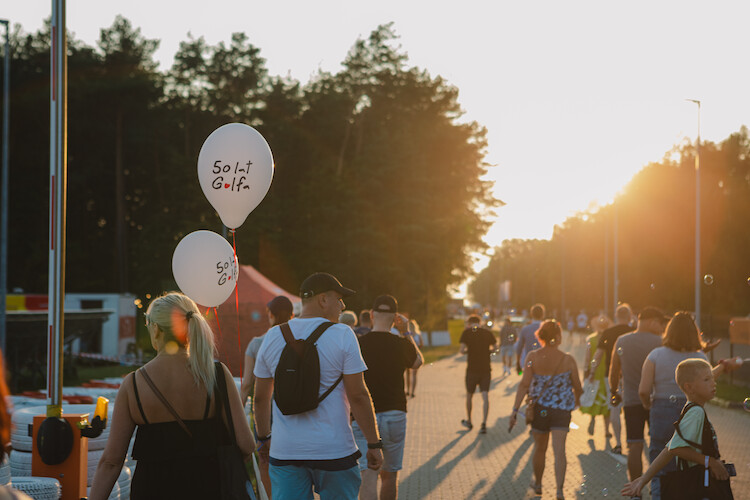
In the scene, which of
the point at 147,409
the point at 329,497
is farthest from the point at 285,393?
the point at 147,409

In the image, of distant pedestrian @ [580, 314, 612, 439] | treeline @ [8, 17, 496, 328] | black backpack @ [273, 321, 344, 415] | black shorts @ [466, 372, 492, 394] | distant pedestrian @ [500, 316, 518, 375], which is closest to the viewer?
black backpack @ [273, 321, 344, 415]

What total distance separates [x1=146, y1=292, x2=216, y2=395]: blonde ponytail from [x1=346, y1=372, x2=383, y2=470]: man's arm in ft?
Answer: 3.44

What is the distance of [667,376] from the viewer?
24.5 ft

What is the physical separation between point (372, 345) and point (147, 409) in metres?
3.47

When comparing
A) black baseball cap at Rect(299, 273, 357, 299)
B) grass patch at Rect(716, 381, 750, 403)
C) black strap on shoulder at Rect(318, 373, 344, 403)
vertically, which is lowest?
grass patch at Rect(716, 381, 750, 403)

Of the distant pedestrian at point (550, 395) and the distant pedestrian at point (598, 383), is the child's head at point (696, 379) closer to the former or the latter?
the distant pedestrian at point (550, 395)

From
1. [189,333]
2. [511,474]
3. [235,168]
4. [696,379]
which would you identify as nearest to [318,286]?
[189,333]

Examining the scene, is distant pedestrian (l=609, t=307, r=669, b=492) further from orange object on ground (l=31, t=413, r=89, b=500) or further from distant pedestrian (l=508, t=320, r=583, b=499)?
orange object on ground (l=31, t=413, r=89, b=500)

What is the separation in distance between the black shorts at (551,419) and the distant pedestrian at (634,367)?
1.74ft

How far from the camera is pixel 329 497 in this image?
5.11 metres

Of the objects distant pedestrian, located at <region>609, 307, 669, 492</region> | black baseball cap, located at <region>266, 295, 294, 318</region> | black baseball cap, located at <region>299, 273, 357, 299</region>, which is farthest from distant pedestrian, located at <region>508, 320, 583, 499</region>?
black baseball cap, located at <region>299, 273, 357, 299</region>

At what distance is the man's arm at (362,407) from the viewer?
16.6 ft

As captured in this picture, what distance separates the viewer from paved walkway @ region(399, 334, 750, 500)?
31.2 feet

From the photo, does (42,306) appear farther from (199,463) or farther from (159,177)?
(199,463)
